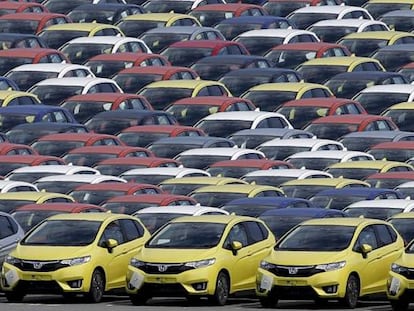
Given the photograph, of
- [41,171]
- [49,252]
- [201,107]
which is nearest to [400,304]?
[49,252]

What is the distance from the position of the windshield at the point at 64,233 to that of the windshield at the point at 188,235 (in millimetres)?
944

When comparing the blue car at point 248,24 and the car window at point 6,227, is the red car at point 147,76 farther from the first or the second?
the car window at point 6,227

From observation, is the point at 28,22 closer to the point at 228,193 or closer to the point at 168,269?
the point at 228,193

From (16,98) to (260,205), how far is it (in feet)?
39.3

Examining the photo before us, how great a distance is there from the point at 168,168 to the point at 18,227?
21.9ft

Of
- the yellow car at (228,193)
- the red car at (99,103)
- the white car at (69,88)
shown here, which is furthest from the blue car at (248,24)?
the yellow car at (228,193)

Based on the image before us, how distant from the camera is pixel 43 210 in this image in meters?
37.2

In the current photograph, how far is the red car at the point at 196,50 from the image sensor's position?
5472cm

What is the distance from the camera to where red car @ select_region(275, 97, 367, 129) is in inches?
1946

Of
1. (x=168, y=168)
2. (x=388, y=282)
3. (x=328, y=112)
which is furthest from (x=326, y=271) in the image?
(x=328, y=112)

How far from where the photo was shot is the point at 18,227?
36156 millimetres

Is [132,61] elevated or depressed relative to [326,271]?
depressed

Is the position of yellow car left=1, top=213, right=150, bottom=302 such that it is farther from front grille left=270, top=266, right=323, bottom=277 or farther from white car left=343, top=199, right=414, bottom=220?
white car left=343, top=199, right=414, bottom=220

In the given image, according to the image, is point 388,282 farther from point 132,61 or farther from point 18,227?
point 132,61
